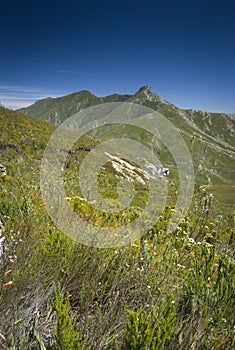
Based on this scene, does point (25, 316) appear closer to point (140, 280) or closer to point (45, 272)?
point (45, 272)

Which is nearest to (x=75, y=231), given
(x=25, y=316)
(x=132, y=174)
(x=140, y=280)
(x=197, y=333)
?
(x=140, y=280)

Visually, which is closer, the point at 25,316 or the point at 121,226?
the point at 25,316

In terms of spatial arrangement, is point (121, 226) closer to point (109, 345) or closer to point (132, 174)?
point (109, 345)

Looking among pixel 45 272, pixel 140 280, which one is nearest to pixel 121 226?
pixel 140 280

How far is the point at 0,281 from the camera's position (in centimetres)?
Result: 226

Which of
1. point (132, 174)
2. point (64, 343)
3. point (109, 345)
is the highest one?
point (64, 343)

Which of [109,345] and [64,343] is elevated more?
[64,343]

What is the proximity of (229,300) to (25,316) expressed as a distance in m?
1.77

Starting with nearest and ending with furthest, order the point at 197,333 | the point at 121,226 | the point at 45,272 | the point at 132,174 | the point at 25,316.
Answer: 1. the point at 197,333
2. the point at 25,316
3. the point at 45,272
4. the point at 121,226
5. the point at 132,174

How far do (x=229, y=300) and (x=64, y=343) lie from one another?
4.72 feet

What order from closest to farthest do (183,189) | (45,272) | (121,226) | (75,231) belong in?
(45,272), (75,231), (121,226), (183,189)

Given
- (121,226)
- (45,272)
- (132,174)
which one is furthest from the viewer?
(132,174)

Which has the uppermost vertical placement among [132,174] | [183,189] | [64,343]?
[183,189]

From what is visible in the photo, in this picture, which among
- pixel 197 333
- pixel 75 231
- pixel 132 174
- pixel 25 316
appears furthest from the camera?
pixel 132 174
